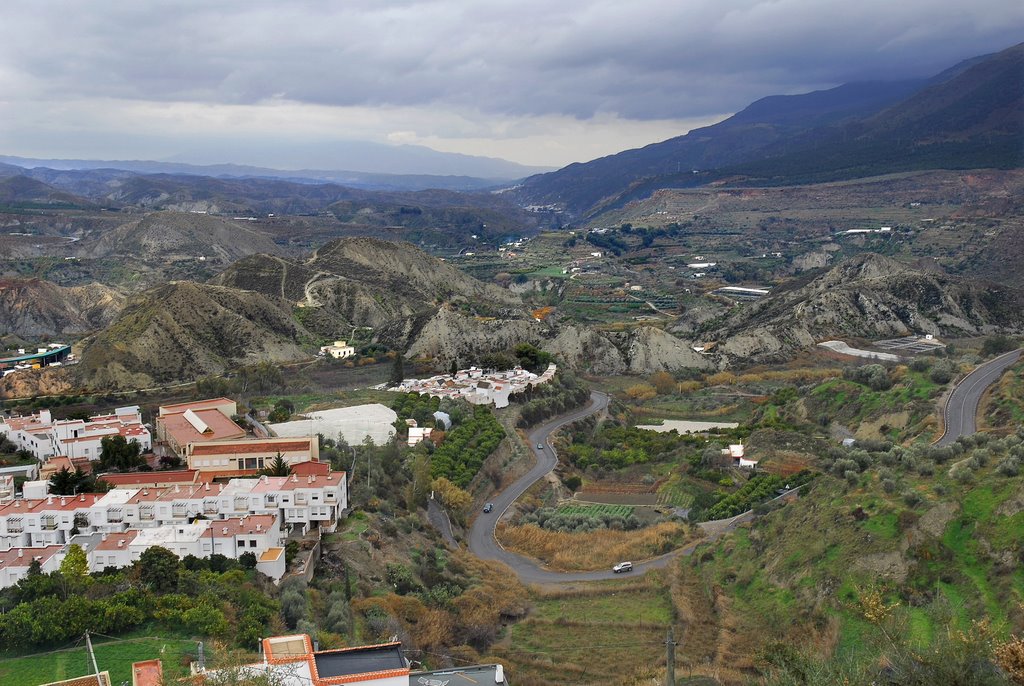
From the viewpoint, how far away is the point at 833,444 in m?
42.3

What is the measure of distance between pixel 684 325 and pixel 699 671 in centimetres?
6796

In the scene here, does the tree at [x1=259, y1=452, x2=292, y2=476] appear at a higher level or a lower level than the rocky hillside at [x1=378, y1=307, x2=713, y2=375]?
higher

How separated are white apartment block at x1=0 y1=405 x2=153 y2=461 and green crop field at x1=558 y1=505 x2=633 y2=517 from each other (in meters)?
17.2

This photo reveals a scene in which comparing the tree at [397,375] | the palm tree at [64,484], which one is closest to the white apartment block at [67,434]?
the palm tree at [64,484]

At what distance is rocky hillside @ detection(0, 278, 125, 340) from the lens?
93.8m

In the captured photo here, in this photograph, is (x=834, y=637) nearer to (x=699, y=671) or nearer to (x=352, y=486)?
(x=699, y=671)

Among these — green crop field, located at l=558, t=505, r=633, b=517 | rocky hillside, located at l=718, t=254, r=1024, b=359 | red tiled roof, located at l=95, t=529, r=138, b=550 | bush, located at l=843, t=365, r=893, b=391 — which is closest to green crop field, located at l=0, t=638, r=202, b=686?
red tiled roof, located at l=95, t=529, r=138, b=550

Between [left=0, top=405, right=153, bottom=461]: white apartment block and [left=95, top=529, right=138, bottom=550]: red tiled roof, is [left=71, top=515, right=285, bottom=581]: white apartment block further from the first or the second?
[left=0, top=405, right=153, bottom=461]: white apartment block

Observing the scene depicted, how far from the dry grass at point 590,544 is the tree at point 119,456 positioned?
14.1 m

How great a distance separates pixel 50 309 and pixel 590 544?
3232 inches

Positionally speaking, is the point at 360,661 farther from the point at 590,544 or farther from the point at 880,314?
the point at 880,314


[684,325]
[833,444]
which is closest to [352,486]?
[833,444]

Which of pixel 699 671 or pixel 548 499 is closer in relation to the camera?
pixel 699 671

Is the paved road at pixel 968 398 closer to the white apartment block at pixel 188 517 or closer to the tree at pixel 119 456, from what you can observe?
the white apartment block at pixel 188 517
